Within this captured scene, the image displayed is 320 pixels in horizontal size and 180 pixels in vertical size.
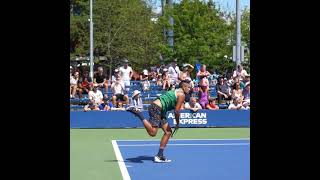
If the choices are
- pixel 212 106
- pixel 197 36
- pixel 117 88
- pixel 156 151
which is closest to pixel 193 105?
pixel 212 106

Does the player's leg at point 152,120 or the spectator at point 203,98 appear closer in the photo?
the player's leg at point 152,120

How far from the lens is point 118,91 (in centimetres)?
2270

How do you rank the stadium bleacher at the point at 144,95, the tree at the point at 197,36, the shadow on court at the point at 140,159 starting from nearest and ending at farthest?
the shadow on court at the point at 140,159 → the stadium bleacher at the point at 144,95 → the tree at the point at 197,36

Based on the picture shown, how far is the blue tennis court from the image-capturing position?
11469 mm

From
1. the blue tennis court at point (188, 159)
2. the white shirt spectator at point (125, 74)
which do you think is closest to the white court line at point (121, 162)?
the blue tennis court at point (188, 159)

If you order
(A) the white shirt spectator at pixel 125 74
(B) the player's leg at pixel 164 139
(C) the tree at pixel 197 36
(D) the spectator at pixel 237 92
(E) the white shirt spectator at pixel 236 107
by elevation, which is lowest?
(B) the player's leg at pixel 164 139

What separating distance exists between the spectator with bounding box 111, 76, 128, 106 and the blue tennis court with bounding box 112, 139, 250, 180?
16.1 ft

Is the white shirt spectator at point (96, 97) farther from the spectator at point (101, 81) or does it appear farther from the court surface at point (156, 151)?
the spectator at point (101, 81)

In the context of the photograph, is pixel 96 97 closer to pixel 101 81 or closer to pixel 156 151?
pixel 101 81

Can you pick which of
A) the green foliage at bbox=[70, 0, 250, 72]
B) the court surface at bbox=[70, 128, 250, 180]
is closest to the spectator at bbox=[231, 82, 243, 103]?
the court surface at bbox=[70, 128, 250, 180]

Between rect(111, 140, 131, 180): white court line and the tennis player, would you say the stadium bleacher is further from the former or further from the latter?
the tennis player

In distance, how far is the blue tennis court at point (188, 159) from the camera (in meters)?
11.5

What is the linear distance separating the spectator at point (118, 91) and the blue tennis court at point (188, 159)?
490 cm
